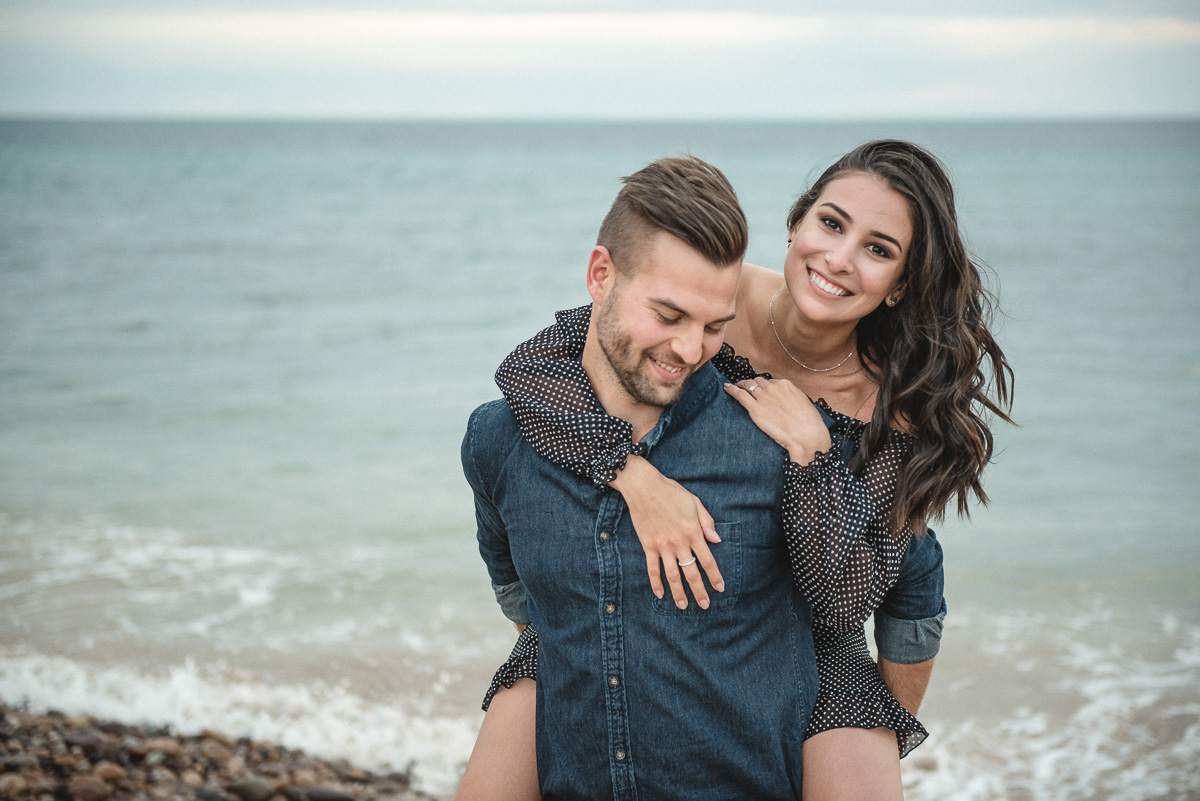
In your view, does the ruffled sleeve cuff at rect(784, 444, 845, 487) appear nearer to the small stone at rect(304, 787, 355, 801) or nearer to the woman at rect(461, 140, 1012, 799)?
the woman at rect(461, 140, 1012, 799)

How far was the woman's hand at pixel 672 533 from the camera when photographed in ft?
8.30

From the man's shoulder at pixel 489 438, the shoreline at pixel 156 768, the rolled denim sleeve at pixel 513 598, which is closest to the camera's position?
the man's shoulder at pixel 489 438

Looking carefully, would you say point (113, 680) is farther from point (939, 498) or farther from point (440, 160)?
point (440, 160)

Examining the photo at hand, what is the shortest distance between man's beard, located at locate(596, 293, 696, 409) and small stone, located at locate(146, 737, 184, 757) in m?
3.53

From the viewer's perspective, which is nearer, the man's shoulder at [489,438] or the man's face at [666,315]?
the man's face at [666,315]

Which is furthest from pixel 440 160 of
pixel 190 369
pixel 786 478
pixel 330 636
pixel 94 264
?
pixel 786 478

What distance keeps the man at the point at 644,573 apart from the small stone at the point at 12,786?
288cm

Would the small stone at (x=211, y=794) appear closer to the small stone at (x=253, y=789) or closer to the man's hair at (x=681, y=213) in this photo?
the small stone at (x=253, y=789)

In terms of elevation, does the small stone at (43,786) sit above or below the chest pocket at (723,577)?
below

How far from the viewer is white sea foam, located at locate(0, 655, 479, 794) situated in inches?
211

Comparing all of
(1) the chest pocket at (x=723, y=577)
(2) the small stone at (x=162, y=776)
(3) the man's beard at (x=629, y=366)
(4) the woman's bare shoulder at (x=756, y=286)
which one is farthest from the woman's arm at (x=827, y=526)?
(2) the small stone at (x=162, y=776)

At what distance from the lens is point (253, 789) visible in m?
4.55

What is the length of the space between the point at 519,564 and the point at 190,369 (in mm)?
11960

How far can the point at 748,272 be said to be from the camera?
4.20 m
